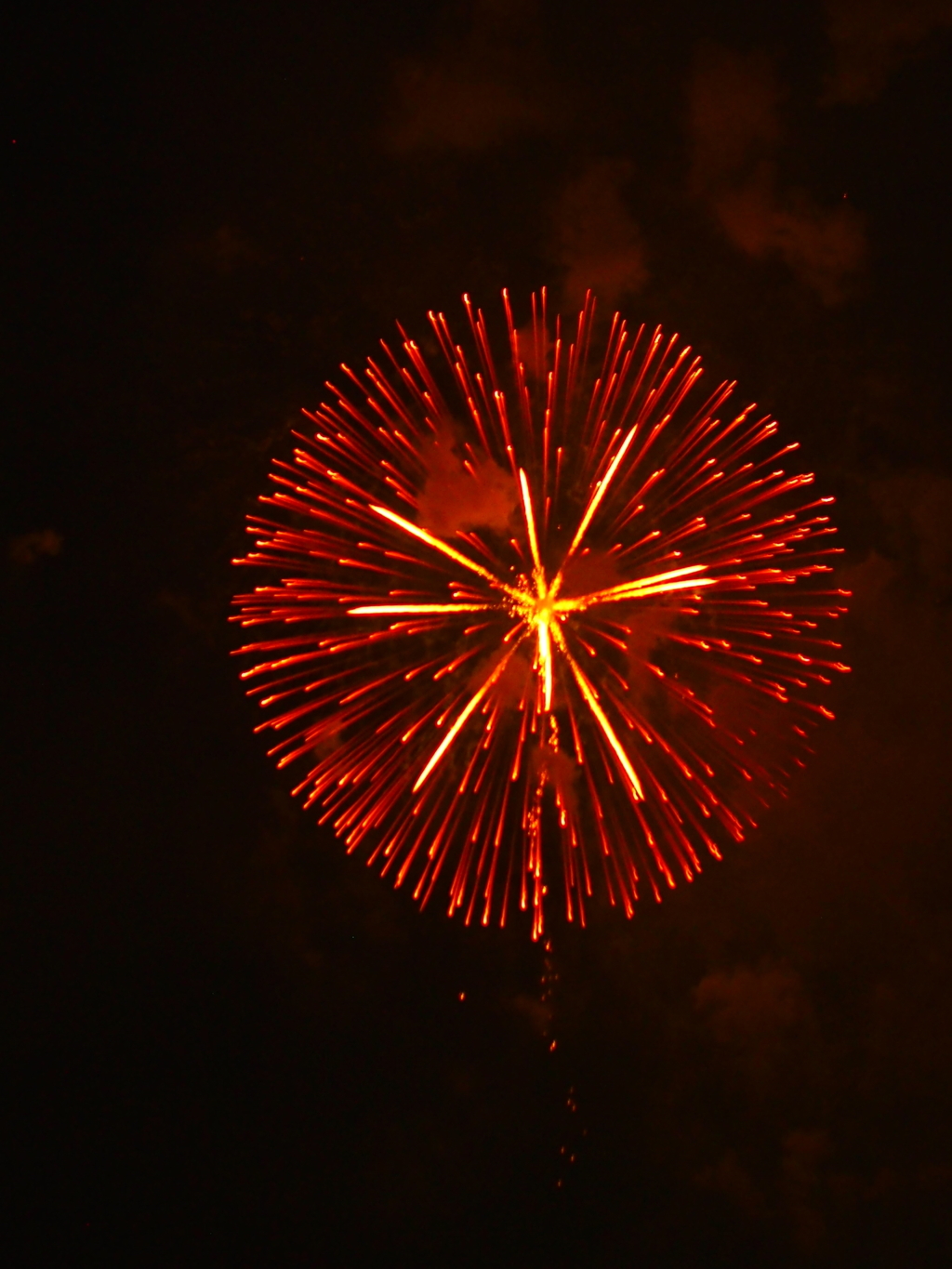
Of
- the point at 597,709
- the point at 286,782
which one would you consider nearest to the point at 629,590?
the point at 597,709

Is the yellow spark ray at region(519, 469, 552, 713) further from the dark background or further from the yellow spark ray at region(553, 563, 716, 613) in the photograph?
the dark background

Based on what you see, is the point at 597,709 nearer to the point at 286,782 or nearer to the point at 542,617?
the point at 542,617

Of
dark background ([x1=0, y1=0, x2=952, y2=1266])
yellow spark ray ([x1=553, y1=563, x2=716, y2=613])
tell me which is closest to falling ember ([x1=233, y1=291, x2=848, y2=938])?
yellow spark ray ([x1=553, y1=563, x2=716, y2=613])

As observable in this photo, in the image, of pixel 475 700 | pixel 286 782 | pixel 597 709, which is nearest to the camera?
pixel 597 709

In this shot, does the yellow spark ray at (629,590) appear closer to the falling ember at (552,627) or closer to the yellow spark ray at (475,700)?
the falling ember at (552,627)

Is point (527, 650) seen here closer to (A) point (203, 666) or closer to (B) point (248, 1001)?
(A) point (203, 666)

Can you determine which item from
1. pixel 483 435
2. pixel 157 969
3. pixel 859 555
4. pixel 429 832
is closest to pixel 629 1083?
pixel 429 832
